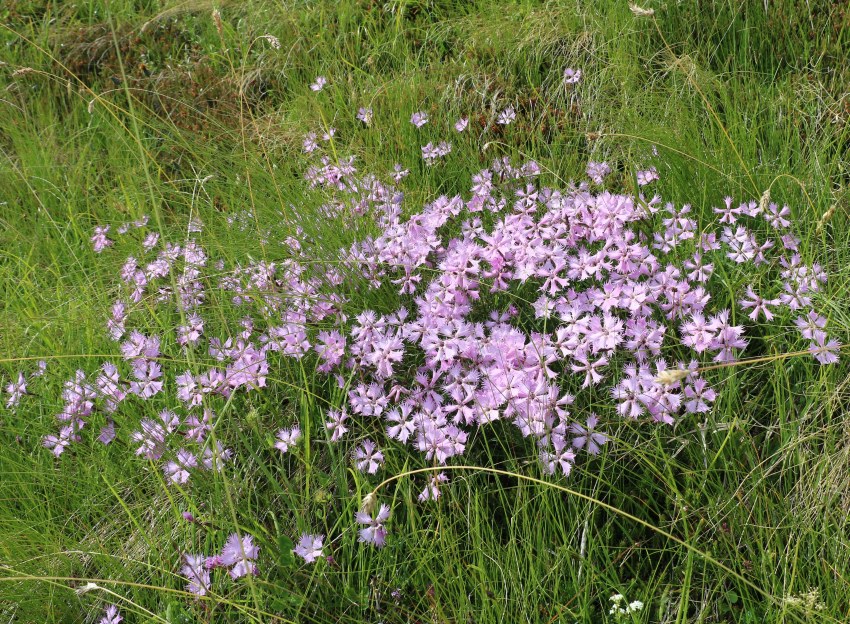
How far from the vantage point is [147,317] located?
292 cm

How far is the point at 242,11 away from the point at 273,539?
4289mm

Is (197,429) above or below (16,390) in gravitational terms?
above

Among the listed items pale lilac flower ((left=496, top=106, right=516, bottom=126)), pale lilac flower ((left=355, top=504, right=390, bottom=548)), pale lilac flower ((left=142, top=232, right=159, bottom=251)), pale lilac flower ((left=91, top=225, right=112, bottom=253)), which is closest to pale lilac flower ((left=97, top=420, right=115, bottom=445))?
pale lilac flower ((left=355, top=504, right=390, bottom=548))

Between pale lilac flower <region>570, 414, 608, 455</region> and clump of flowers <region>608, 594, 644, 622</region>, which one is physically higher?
pale lilac flower <region>570, 414, 608, 455</region>

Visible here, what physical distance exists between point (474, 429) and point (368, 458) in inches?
11.8

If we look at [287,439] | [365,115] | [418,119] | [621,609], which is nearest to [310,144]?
[365,115]

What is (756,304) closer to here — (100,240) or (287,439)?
(287,439)

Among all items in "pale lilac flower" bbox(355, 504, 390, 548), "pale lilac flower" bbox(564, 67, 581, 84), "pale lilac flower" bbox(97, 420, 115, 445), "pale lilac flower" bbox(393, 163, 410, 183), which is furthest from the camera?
"pale lilac flower" bbox(564, 67, 581, 84)

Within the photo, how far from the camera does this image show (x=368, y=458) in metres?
2.05

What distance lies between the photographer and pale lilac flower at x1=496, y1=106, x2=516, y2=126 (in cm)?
351

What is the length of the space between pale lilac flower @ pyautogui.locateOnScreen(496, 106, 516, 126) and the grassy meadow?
2.3 inches

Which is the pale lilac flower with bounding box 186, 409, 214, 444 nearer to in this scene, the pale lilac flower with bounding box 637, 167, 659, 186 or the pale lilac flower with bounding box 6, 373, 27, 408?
the pale lilac flower with bounding box 6, 373, 27, 408

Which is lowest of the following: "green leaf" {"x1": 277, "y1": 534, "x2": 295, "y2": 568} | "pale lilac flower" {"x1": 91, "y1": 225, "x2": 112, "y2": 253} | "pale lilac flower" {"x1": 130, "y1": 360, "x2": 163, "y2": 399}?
"pale lilac flower" {"x1": 91, "y1": 225, "x2": 112, "y2": 253}

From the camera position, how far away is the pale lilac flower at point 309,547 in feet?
6.12
